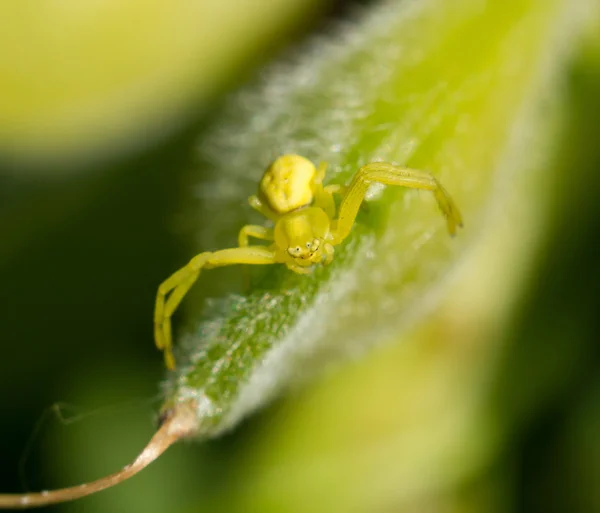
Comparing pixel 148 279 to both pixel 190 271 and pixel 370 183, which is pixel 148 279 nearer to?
pixel 190 271

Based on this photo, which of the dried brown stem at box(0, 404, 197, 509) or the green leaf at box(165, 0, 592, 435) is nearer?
the dried brown stem at box(0, 404, 197, 509)

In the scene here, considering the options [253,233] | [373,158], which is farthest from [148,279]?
[373,158]

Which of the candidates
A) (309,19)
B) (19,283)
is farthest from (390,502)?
(309,19)

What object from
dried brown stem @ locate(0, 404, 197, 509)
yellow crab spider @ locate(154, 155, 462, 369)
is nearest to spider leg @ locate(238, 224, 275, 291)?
yellow crab spider @ locate(154, 155, 462, 369)

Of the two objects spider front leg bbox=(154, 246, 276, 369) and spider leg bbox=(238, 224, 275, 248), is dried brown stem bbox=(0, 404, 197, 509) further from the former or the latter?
spider leg bbox=(238, 224, 275, 248)

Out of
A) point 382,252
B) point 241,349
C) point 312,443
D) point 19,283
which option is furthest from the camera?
point 19,283

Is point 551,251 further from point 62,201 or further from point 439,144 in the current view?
point 62,201
